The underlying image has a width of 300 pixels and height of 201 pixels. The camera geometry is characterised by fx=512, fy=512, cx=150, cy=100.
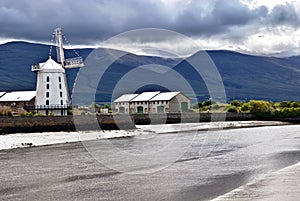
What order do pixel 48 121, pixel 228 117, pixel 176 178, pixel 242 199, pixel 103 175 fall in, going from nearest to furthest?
pixel 242 199, pixel 176 178, pixel 103 175, pixel 48 121, pixel 228 117

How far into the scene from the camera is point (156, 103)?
11700 centimetres

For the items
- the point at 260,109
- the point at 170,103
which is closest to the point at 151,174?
the point at 170,103

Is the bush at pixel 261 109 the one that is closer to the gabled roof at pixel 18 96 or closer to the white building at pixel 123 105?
the white building at pixel 123 105

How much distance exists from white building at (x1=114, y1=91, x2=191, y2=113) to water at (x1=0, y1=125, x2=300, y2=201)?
3038 inches

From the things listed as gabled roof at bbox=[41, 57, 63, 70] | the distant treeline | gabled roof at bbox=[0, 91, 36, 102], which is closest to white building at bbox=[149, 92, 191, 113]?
the distant treeline

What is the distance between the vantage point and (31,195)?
63.5ft

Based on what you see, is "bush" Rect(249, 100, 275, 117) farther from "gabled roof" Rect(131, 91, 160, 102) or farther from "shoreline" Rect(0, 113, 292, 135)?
"gabled roof" Rect(131, 91, 160, 102)

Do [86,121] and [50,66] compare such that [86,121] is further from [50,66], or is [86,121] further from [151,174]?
[151,174]

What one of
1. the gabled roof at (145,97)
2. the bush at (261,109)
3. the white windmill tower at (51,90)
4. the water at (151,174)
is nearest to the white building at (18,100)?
the white windmill tower at (51,90)

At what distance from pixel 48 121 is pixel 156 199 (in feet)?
145

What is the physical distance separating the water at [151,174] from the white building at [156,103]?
77161 mm

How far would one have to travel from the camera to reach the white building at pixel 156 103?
376 ft

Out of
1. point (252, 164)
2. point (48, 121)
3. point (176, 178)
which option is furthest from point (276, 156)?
point (48, 121)

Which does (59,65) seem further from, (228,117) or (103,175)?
(103,175)
